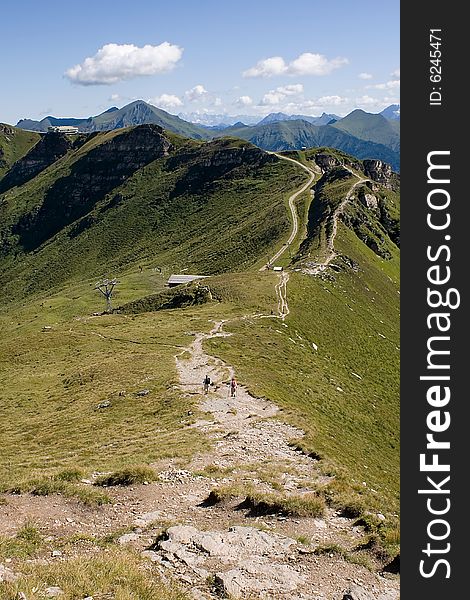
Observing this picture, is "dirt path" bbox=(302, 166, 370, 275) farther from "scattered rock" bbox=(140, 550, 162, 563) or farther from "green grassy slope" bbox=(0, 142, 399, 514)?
"scattered rock" bbox=(140, 550, 162, 563)

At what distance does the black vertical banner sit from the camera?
46.1 feet

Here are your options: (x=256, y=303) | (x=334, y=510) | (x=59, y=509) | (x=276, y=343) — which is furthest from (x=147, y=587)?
(x=256, y=303)

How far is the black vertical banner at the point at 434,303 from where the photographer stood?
14039 mm

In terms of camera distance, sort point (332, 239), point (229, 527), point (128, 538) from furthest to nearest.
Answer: point (332, 239) → point (229, 527) → point (128, 538)

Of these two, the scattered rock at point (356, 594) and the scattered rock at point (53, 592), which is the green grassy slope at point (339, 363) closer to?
the scattered rock at point (356, 594)

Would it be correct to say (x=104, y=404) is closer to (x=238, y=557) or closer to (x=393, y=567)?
(x=238, y=557)

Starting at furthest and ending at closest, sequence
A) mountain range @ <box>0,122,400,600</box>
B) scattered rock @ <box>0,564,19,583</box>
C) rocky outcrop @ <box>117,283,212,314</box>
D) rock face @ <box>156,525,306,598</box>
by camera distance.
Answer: rocky outcrop @ <box>117,283,212,314</box>, mountain range @ <box>0,122,400,600</box>, rock face @ <box>156,525,306,598</box>, scattered rock @ <box>0,564,19,583</box>

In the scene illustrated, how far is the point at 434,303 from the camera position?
52.7ft

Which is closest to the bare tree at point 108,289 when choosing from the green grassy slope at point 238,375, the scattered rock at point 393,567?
the green grassy slope at point 238,375

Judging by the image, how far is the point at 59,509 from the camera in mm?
21562

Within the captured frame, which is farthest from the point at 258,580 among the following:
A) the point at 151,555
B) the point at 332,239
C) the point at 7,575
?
the point at 332,239

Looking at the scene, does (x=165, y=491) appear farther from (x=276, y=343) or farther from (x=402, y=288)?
(x=276, y=343)

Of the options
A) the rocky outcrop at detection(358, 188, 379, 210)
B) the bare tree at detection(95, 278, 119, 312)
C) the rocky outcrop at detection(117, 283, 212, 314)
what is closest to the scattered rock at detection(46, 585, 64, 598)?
the rocky outcrop at detection(117, 283, 212, 314)

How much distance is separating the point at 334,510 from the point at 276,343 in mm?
42560
